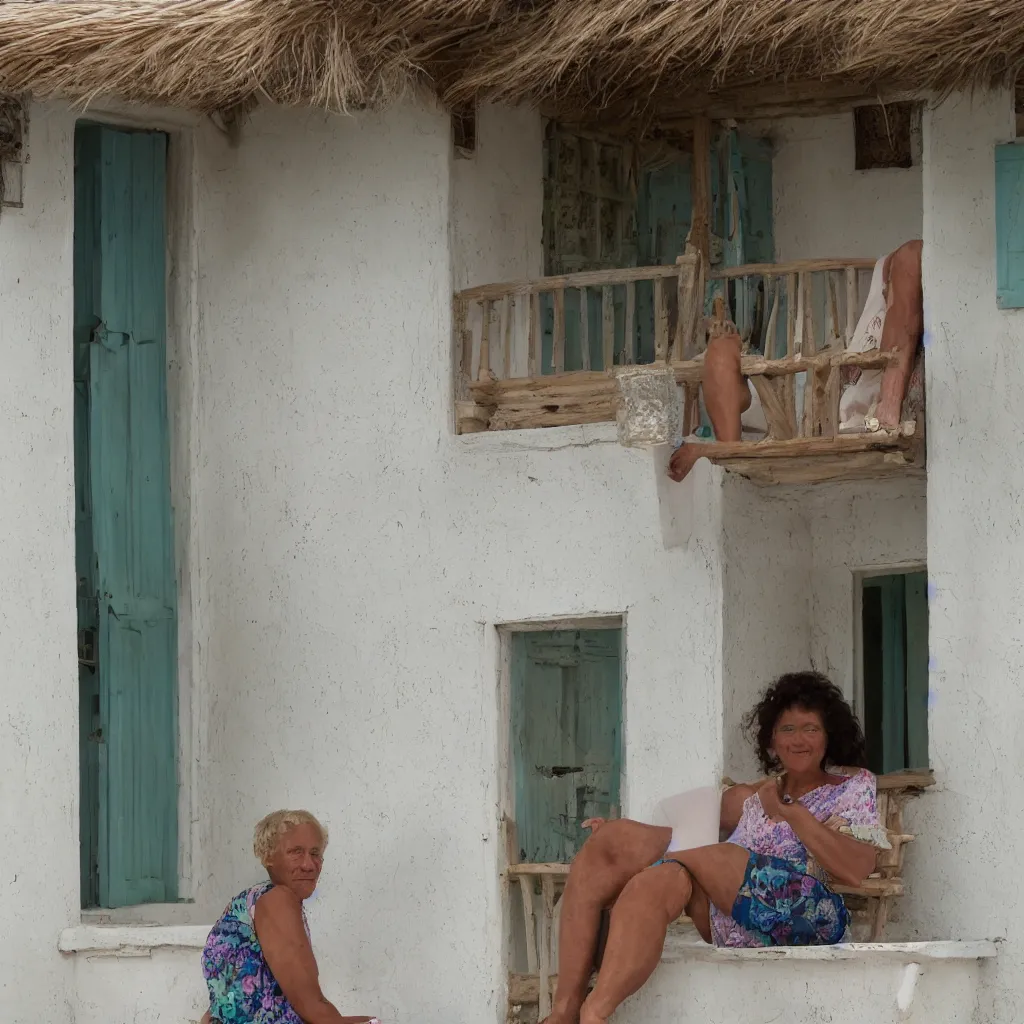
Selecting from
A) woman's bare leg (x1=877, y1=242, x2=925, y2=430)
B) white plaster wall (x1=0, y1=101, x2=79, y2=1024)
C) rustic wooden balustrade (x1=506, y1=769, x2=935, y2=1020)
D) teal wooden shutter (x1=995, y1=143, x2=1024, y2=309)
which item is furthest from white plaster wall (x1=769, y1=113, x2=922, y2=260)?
white plaster wall (x1=0, y1=101, x2=79, y2=1024)

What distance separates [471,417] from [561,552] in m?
0.74

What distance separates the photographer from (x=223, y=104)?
13.5m

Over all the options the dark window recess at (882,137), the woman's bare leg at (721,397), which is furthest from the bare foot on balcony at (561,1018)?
the dark window recess at (882,137)

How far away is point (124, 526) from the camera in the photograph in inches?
529

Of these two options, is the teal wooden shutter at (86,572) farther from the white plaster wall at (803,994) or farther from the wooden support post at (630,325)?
the white plaster wall at (803,994)

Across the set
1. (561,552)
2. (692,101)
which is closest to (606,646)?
(561,552)

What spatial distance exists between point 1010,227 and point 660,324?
1.67 metres

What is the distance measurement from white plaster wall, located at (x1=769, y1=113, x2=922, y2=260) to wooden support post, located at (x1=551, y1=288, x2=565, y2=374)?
1629 millimetres

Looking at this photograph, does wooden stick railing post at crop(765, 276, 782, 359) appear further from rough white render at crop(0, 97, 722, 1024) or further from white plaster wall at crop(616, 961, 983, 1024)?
white plaster wall at crop(616, 961, 983, 1024)

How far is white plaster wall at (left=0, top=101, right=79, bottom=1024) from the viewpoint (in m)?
12.5

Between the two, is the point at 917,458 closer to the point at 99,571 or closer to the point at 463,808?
the point at 463,808

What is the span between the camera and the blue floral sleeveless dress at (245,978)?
461 inches

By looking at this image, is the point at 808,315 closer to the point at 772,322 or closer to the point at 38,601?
the point at 772,322

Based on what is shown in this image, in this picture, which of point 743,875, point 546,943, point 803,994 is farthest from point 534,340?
point 803,994
